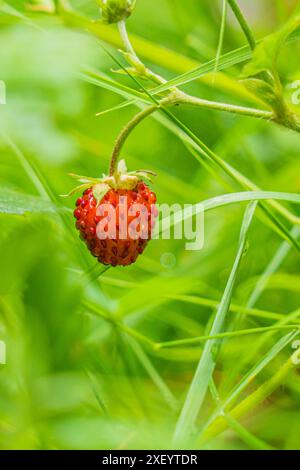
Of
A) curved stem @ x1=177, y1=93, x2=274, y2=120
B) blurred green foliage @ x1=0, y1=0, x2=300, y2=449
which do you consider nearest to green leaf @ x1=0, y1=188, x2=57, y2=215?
blurred green foliage @ x1=0, y1=0, x2=300, y2=449

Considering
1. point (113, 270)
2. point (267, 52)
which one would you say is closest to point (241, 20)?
point (267, 52)

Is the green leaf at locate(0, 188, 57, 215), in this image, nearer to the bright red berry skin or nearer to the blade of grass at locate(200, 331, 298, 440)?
the bright red berry skin

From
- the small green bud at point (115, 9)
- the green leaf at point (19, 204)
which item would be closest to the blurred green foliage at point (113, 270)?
the green leaf at point (19, 204)

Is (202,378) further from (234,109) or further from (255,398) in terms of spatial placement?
(234,109)

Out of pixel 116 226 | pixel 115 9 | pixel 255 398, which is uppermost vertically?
pixel 115 9

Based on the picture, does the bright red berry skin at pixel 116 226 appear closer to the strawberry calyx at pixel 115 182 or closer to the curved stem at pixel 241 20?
the strawberry calyx at pixel 115 182
